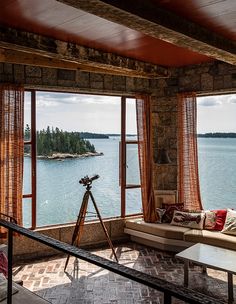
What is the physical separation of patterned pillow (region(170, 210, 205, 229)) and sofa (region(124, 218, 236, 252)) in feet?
0.27

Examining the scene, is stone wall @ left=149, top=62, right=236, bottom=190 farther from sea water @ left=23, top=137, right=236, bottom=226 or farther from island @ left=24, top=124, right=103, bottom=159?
island @ left=24, top=124, right=103, bottom=159

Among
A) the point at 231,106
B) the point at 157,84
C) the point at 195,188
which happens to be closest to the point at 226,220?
the point at 195,188

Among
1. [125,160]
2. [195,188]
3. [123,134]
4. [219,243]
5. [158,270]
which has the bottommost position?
[158,270]

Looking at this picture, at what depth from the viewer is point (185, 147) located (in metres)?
6.11

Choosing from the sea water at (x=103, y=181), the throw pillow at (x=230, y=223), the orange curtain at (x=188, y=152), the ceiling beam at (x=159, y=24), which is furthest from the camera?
the sea water at (x=103, y=181)

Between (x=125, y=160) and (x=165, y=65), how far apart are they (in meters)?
1.82

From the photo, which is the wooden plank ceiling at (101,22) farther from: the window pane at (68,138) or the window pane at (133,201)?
the window pane at (133,201)

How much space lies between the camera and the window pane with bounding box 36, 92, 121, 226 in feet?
19.3

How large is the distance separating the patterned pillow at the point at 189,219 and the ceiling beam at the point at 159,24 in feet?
8.41

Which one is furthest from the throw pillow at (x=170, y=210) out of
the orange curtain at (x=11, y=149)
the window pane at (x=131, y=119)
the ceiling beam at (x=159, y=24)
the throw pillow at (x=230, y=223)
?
the ceiling beam at (x=159, y=24)

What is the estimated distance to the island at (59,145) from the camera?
5895mm

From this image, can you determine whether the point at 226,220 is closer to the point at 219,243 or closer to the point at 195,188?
the point at 219,243

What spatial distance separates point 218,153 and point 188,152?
27.3 m

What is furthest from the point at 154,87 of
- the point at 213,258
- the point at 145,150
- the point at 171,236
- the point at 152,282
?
the point at 152,282
